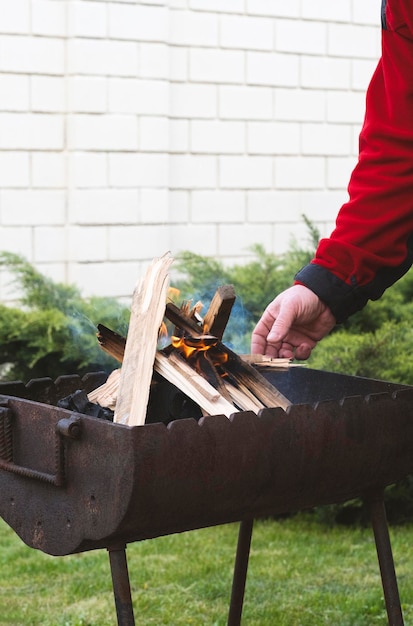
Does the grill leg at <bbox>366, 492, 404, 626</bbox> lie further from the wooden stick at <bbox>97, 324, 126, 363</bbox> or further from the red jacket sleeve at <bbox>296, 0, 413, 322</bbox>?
the wooden stick at <bbox>97, 324, 126, 363</bbox>

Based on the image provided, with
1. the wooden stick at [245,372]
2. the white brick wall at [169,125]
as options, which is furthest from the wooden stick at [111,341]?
the white brick wall at [169,125]

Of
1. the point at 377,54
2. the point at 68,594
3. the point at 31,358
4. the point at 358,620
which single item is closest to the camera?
the point at 358,620

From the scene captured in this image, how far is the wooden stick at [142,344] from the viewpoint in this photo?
2.42 metres

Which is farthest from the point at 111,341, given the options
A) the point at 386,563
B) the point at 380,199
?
the point at 386,563

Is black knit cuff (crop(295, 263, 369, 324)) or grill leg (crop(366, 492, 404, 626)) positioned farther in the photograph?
black knit cuff (crop(295, 263, 369, 324))

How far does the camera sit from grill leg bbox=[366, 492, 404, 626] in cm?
263

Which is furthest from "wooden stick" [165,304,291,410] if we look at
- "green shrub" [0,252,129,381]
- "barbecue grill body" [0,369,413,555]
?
"green shrub" [0,252,129,381]

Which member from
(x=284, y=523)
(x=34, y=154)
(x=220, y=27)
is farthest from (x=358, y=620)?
(x=220, y=27)

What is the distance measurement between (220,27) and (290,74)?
22.6 inches

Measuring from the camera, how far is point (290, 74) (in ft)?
22.1

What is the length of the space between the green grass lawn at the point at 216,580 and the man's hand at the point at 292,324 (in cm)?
124

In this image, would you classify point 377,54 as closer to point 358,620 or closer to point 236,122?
point 236,122

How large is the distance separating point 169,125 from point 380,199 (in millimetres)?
3700

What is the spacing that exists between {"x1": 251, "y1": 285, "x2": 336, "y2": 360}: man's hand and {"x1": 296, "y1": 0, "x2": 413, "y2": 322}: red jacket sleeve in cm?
4
